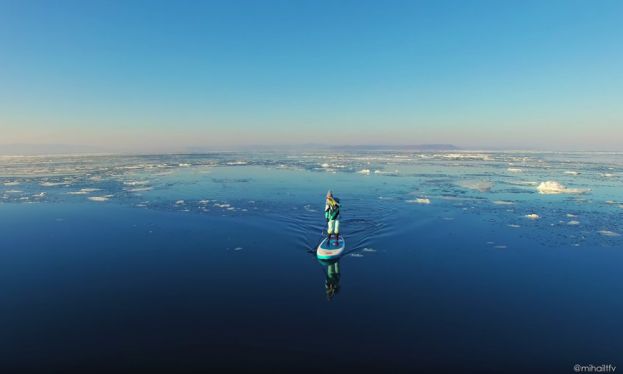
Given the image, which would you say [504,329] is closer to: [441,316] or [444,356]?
[441,316]

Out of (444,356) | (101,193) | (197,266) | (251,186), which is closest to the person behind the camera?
(444,356)

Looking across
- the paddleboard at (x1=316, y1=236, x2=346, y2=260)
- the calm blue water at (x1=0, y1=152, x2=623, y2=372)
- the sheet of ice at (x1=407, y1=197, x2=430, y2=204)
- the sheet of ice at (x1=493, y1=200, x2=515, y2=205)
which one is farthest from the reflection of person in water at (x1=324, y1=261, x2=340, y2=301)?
the sheet of ice at (x1=493, y1=200, x2=515, y2=205)

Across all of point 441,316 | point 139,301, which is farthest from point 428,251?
point 139,301

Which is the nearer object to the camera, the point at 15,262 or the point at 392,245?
the point at 15,262

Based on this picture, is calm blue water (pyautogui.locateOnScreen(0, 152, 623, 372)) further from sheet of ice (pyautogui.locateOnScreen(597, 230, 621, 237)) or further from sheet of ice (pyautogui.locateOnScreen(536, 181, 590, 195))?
sheet of ice (pyautogui.locateOnScreen(536, 181, 590, 195))

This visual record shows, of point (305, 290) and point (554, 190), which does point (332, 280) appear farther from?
point (554, 190)

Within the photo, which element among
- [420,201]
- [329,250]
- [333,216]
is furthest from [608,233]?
[329,250]

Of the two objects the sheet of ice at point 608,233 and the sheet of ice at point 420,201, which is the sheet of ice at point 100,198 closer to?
the sheet of ice at point 420,201
